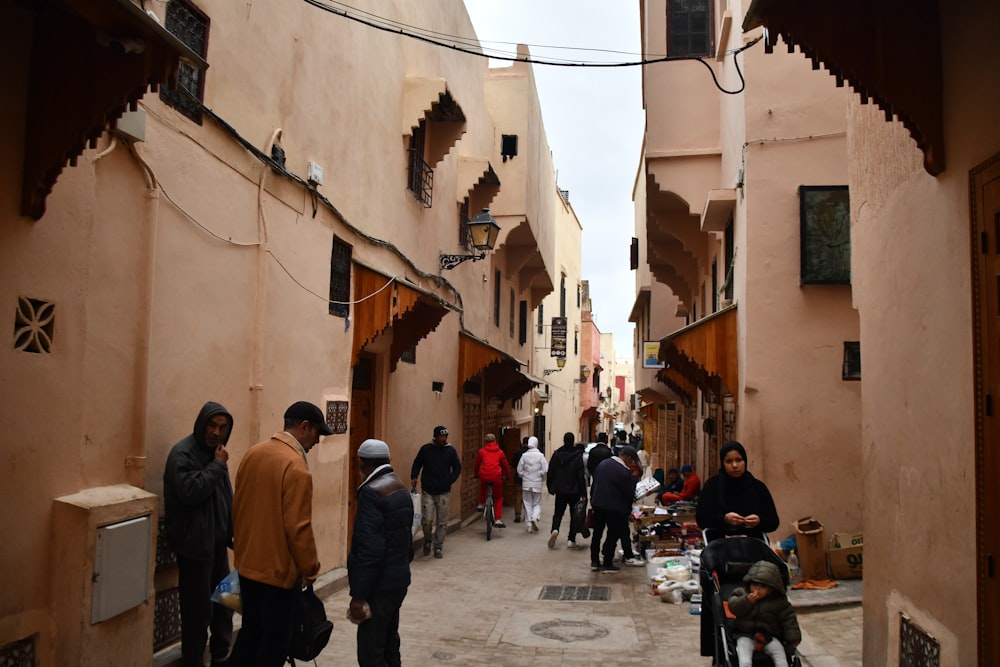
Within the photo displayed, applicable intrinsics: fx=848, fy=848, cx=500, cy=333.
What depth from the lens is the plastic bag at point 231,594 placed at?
194 inches

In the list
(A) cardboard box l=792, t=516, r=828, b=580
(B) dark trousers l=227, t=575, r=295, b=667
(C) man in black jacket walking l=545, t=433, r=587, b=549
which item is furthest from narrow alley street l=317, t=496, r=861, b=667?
(C) man in black jacket walking l=545, t=433, r=587, b=549

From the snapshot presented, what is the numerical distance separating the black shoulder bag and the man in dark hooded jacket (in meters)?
0.79

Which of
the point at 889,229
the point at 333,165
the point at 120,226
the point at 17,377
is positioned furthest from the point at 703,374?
the point at 17,377

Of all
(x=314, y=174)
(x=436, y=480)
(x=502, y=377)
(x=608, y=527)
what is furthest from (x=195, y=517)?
(x=502, y=377)

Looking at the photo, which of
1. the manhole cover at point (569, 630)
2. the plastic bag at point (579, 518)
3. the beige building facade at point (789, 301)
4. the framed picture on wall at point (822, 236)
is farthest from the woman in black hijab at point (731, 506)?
the plastic bag at point (579, 518)

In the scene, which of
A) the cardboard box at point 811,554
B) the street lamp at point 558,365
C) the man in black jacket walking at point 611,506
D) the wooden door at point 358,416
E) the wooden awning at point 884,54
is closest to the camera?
the wooden awning at point 884,54

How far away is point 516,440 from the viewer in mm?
21375

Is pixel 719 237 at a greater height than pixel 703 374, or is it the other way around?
pixel 719 237

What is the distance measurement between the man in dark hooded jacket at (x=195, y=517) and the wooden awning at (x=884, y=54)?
158 inches

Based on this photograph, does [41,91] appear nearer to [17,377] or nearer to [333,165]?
[17,377]

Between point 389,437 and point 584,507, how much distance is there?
11.0 feet

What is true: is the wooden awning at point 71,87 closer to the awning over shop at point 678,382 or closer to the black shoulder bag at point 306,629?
the black shoulder bag at point 306,629

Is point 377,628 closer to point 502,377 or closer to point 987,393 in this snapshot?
point 987,393

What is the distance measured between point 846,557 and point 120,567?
722cm
